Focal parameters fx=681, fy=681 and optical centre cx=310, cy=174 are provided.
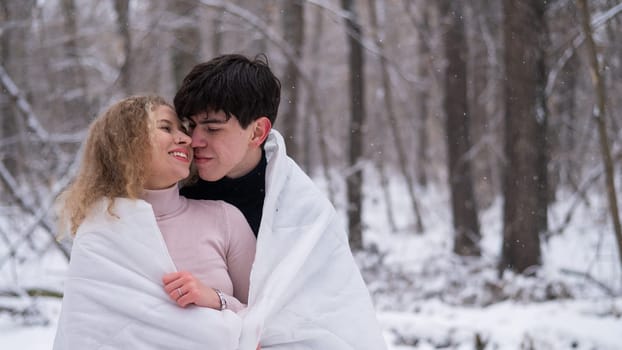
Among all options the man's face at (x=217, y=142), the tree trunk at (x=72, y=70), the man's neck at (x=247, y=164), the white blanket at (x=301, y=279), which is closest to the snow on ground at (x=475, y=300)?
the tree trunk at (x=72, y=70)

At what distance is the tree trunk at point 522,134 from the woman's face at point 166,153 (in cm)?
578

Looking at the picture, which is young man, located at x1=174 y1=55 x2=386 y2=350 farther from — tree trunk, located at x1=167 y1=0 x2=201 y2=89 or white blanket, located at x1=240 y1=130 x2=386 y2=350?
tree trunk, located at x1=167 y1=0 x2=201 y2=89

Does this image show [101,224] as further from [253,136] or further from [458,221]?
[458,221]

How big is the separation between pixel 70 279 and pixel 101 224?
173 mm

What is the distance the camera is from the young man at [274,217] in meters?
2.03

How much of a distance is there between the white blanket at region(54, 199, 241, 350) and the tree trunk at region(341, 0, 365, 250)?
7.84m

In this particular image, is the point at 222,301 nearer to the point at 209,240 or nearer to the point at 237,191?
the point at 209,240

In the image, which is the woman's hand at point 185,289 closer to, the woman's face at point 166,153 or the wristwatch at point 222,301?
the wristwatch at point 222,301

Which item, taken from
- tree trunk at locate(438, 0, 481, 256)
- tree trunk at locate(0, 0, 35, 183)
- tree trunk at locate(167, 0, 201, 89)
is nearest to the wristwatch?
tree trunk at locate(0, 0, 35, 183)

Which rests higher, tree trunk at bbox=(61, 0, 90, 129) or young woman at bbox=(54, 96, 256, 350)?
tree trunk at bbox=(61, 0, 90, 129)

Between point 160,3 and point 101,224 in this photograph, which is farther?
point 160,3

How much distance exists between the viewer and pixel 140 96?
209cm

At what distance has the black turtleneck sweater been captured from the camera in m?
2.28

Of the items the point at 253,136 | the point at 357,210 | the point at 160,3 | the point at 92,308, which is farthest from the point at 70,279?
the point at 160,3
